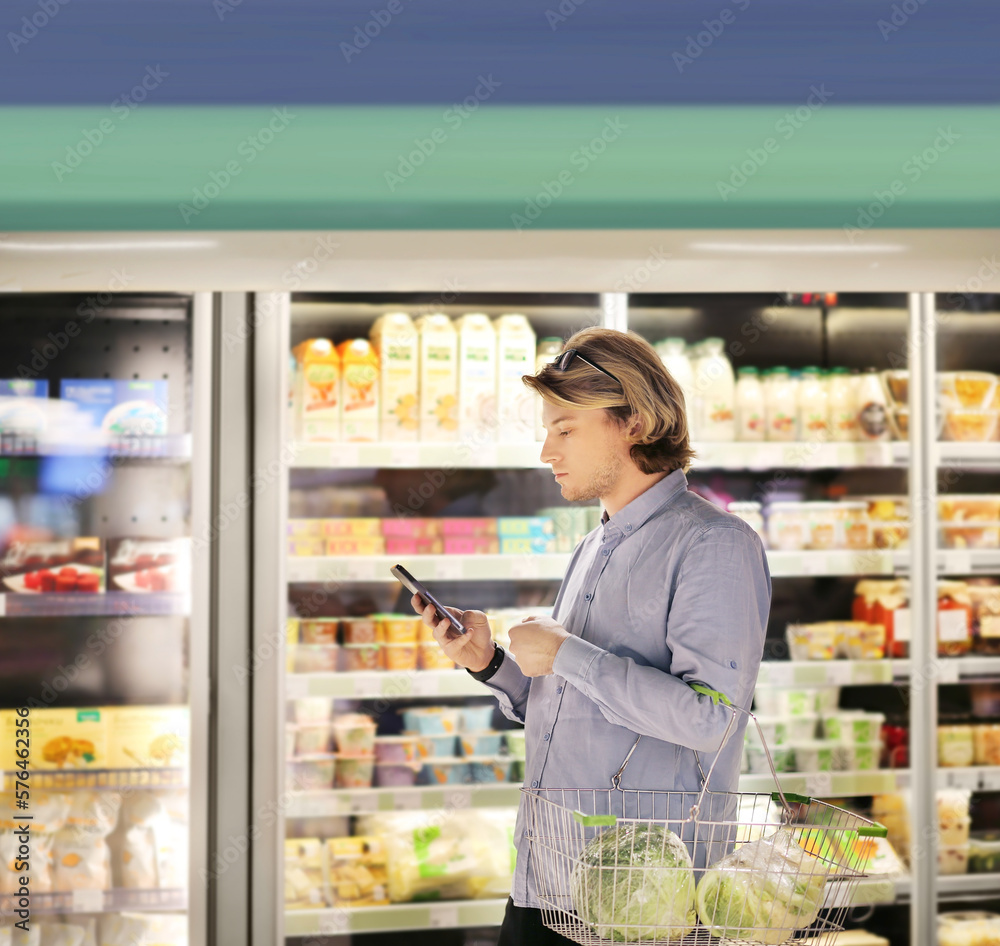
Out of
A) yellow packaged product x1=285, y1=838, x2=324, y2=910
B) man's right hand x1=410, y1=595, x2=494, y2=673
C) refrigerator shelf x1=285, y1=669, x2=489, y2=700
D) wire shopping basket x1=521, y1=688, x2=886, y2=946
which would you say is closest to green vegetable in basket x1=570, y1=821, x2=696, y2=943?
wire shopping basket x1=521, y1=688, x2=886, y2=946

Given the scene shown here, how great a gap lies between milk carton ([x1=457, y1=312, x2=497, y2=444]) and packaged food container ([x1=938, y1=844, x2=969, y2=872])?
6.36ft

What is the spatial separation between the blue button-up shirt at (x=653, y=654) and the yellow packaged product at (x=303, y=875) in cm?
149

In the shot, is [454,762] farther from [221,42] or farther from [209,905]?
[221,42]

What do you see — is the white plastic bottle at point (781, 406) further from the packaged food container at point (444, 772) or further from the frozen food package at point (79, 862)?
the frozen food package at point (79, 862)

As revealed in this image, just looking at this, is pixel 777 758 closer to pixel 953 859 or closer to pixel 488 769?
pixel 953 859

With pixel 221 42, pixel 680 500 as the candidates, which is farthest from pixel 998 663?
pixel 221 42

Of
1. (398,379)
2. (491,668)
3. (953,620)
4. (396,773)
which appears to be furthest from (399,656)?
(953,620)

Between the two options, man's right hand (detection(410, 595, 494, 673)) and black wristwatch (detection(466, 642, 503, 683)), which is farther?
black wristwatch (detection(466, 642, 503, 683))

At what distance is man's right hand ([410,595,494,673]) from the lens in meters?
1.63

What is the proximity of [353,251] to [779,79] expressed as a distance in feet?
3.13

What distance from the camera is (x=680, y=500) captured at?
160 cm

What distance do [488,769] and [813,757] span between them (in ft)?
3.37

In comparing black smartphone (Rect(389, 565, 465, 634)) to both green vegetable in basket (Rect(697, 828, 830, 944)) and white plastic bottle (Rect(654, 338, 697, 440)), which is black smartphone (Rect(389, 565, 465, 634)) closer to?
green vegetable in basket (Rect(697, 828, 830, 944))

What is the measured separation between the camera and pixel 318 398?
2.95 m
